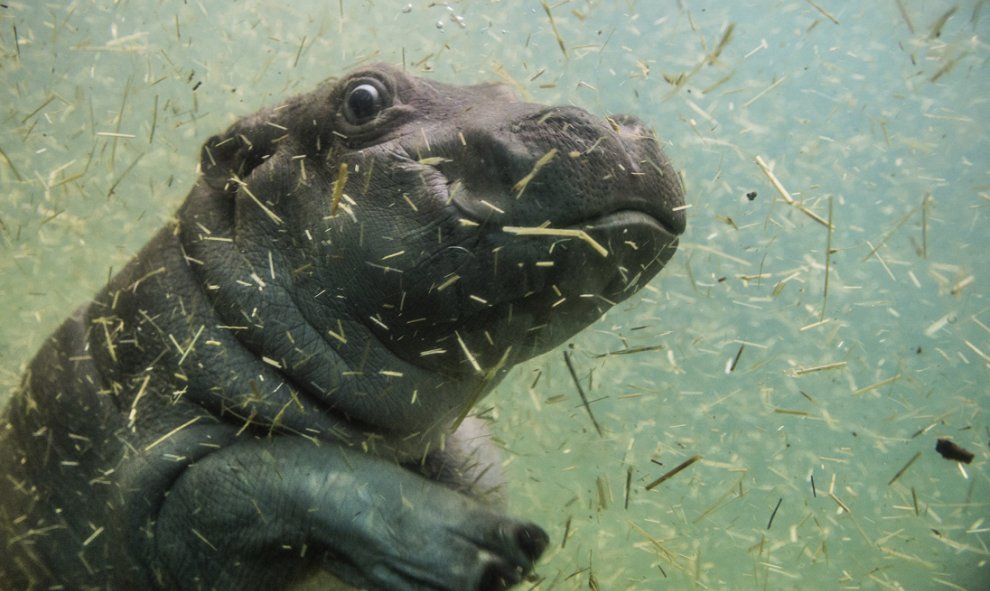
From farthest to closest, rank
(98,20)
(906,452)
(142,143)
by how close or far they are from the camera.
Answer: (906,452) < (142,143) < (98,20)

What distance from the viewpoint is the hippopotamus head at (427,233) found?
2.34 metres

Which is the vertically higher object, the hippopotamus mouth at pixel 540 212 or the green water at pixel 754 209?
the hippopotamus mouth at pixel 540 212

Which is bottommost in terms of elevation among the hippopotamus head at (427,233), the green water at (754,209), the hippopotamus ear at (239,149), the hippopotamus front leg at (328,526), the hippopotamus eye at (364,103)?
the green water at (754,209)

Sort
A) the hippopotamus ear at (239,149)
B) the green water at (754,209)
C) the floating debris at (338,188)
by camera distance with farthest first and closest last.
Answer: the green water at (754,209) → the hippopotamus ear at (239,149) → the floating debris at (338,188)

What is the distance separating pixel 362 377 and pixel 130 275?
1.08 m

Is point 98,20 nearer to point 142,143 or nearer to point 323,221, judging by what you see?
point 142,143

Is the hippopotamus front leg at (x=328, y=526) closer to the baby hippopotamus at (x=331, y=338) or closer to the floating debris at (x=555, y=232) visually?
the baby hippopotamus at (x=331, y=338)

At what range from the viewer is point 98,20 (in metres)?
9.97

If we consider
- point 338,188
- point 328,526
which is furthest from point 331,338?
→ point 328,526

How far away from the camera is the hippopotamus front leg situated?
7.68ft

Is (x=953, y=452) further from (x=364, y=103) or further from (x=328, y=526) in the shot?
(x=364, y=103)

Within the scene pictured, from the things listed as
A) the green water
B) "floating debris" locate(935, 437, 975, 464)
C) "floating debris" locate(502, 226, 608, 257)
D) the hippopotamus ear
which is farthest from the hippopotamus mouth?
the green water

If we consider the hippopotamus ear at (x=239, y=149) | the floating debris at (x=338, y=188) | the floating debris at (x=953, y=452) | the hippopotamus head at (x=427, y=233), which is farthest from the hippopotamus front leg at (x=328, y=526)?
the floating debris at (x=953, y=452)

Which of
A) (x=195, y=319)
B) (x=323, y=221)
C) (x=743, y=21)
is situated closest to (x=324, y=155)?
(x=323, y=221)
